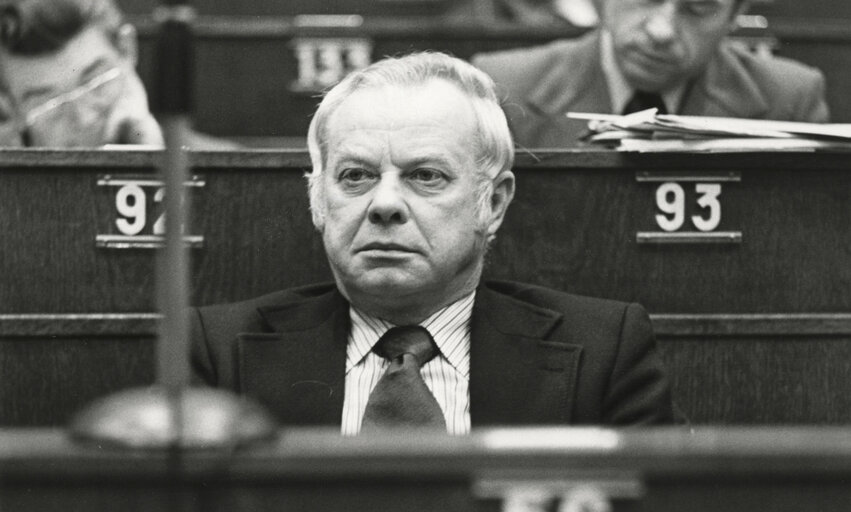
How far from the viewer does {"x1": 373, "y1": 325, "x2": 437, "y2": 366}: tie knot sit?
1981 mm

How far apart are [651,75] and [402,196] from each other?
1.19 meters

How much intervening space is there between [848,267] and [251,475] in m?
1.69

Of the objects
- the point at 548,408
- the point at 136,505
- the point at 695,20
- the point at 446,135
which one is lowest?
the point at 548,408

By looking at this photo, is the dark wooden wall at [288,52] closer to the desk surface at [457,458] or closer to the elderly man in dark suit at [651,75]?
the elderly man in dark suit at [651,75]

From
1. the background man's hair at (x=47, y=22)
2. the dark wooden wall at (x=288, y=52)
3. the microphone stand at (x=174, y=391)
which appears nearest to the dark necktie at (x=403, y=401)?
the microphone stand at (x=174, y=391)

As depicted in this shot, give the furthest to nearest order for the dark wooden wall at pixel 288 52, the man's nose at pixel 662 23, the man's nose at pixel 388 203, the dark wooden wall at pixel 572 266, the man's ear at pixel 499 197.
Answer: the dark wooden wall at pixel 288 52
the man's nose at pixel 662 23
the dark wooden wall at pixel 572 266
the man's ear at pixel 499 197
the man's nose at pixel 388 203

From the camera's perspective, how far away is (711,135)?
2.33 metres

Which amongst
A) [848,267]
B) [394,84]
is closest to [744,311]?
[848,267]

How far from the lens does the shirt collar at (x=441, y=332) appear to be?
6.57 ft

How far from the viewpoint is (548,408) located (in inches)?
76.8

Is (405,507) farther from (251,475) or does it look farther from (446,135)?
(446,135)

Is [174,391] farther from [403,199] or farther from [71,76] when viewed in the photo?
[71,76]

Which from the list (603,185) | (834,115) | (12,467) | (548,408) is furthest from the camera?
(834,115)

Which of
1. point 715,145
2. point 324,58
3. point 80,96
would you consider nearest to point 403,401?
point 715,145
